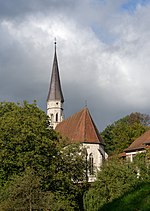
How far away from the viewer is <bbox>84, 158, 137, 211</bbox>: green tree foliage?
101 ft

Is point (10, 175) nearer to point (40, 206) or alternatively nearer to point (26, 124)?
point (26, 124)

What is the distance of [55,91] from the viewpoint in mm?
84688

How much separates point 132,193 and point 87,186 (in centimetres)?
2901

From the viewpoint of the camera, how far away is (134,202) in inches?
329

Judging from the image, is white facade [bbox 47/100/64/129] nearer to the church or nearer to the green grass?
the church

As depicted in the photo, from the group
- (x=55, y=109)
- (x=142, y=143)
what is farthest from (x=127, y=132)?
(x=55, y=109)

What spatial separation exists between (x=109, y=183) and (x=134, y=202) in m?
23.9

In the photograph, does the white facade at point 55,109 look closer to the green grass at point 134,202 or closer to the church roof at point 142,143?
the church roof at point 142,143

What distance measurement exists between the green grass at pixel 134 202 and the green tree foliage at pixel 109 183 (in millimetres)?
21170

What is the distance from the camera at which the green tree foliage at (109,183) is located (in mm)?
30688

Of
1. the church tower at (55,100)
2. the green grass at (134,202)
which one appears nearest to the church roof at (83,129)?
the church tower at (55,100)

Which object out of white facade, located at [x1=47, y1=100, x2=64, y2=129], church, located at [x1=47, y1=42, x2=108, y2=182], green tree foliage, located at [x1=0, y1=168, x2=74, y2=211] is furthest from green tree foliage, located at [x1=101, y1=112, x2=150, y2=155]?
green tree foliage, located at [x1=0, y1=168, x2=74, y2=211]

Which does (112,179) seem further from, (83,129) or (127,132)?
(127,132)

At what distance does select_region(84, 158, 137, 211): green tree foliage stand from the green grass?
21.2 meters
